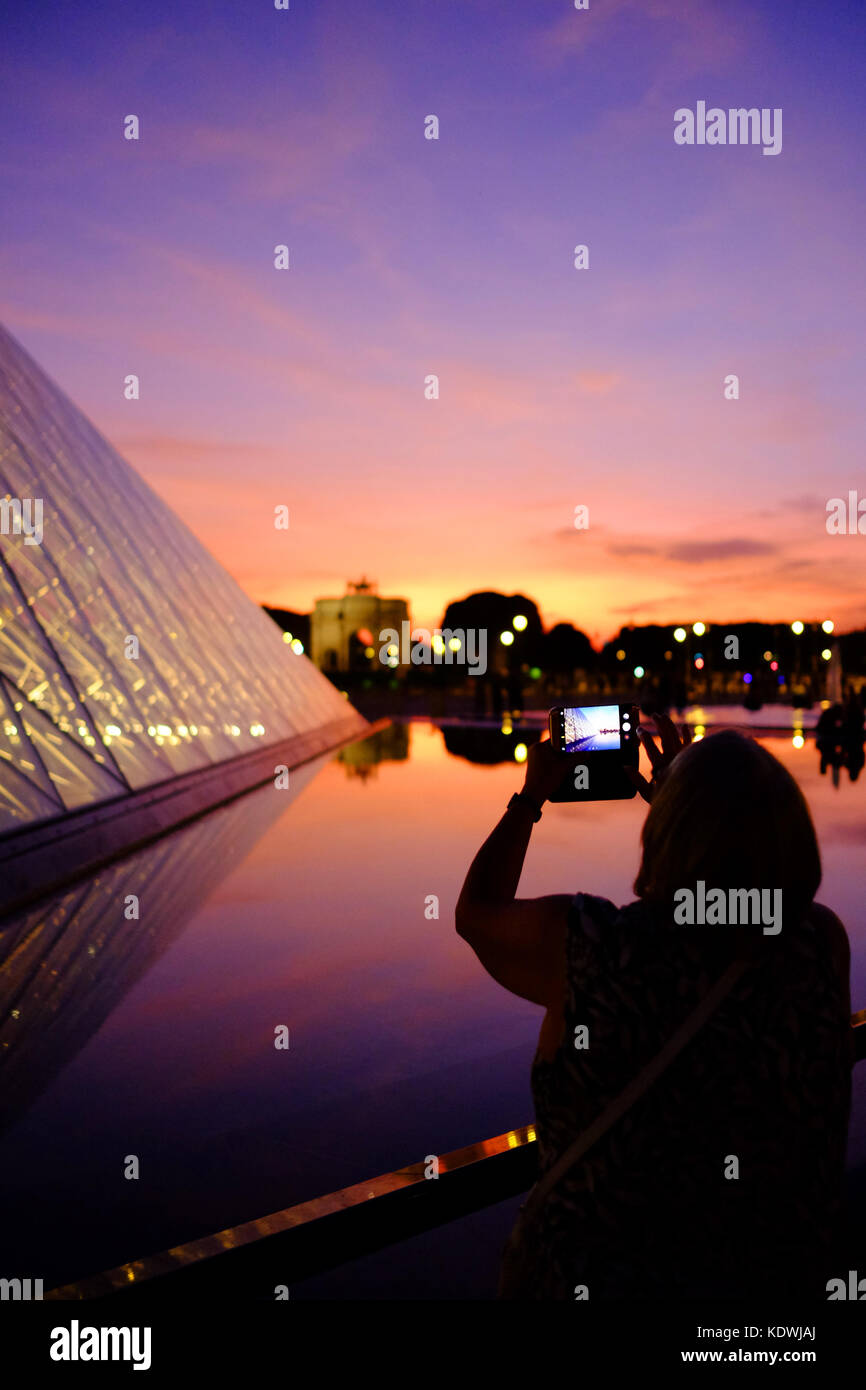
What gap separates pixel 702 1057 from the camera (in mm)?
1664

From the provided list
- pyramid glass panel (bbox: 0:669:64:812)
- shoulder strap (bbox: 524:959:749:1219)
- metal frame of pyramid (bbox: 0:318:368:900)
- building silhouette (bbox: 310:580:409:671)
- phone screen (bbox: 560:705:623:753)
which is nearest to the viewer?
shoulder strap (bbox: 524:959:749:1219)

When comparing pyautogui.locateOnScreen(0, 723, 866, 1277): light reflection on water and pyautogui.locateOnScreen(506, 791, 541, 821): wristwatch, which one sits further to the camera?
pyautogui.locateOnScreen(0, 723, 866, 1277): light reflection on water

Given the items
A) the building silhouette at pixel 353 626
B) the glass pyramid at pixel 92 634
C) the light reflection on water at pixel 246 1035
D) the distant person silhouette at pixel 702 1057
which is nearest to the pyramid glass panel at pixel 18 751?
the glass pyramid at pixel 92 634

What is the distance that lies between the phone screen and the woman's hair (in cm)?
52

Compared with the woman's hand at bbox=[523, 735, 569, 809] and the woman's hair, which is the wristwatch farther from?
the woman's hair

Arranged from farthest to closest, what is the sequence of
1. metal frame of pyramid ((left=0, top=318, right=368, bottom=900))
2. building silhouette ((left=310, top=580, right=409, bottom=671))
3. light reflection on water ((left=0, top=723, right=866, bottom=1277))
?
building silhouette ((left=310, top=580, right=409, bottom=671)) → metal frame of pyramid ((left=0, top=318, right=368, bottom=900)) → light reflection on water ((left=0, top=723, right=866, bottom=1277))

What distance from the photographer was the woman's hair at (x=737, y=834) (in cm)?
169

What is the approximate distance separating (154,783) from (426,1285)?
1066cm

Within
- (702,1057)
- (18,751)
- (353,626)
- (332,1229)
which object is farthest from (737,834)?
(353,626)

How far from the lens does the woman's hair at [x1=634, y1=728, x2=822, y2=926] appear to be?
1.69m

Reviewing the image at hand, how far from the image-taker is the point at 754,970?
1.69m

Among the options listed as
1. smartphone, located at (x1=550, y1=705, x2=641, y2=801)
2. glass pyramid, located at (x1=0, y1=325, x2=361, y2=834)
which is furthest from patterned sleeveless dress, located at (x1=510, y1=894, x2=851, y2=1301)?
glass pyramid, located at (x1=0, y1=325, x2=361, y2=834)
